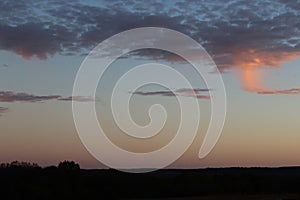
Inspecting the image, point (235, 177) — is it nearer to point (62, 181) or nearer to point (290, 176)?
point (290, 176)

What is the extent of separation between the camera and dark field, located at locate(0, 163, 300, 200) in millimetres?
81188

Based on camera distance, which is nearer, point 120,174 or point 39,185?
point 39,185

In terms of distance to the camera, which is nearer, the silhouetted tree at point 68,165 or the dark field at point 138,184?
the dark field at point 138,184

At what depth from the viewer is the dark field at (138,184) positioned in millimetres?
81188

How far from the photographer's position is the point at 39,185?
8212cm

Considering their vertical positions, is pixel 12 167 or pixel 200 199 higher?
pixel 12 167

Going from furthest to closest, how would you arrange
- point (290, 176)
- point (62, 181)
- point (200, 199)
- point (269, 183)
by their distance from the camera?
point (290, 176)
point (269, 183)
point (200, 199)
point (62, 181)

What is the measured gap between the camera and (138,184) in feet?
323

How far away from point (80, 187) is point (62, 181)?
257cm

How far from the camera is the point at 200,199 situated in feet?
298

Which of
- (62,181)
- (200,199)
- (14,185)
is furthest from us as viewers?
(200,199)

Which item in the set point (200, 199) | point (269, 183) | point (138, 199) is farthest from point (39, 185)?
point (269, 183)

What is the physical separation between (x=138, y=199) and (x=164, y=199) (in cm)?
447

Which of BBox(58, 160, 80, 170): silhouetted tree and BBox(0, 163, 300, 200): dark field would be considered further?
BBox(58, 160, 80, 170): silhouetted tree
